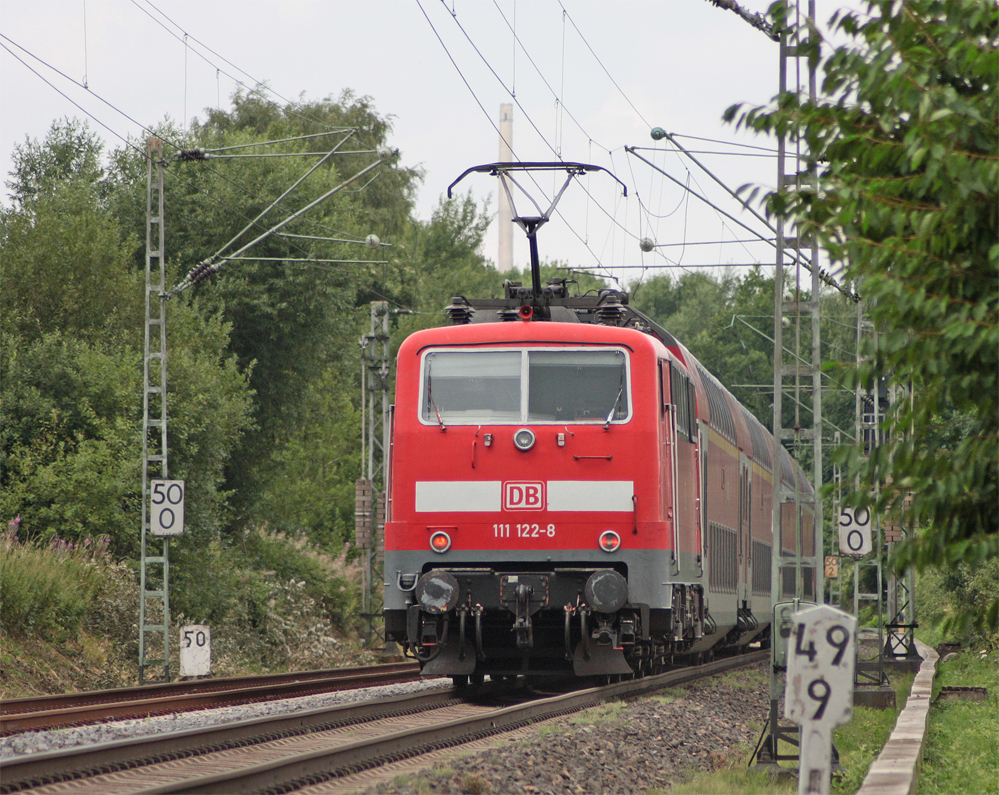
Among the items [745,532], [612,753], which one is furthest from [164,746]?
[745,532]

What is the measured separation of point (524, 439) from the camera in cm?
1308

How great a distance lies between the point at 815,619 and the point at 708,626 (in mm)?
10131

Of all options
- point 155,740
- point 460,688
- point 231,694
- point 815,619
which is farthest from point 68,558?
point 815,619

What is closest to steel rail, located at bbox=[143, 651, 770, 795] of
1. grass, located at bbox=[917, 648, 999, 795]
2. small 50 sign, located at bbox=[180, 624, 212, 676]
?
grass, located at bbox=[917, 648, 999, 795]

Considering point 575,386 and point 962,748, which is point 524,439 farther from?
point 962,748

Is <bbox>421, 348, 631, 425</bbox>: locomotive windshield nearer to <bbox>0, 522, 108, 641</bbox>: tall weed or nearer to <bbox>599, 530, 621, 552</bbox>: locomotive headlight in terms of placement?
<bbox>599, 530, 621, 552</bbox>: locomotive headlight

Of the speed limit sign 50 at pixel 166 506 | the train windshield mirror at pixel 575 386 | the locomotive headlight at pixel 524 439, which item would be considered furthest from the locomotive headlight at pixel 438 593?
the speed limit sign 50 at pixel 166 506

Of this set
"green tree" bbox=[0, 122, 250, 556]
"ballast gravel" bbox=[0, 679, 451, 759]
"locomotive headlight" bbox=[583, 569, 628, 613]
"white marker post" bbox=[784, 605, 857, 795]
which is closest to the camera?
"white marker post" bbox=[784, 605, 857, 795]

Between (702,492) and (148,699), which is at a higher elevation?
(702,492)

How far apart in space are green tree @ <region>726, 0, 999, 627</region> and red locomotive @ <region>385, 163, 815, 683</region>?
23.6 feet

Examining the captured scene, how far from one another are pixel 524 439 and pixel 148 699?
196 inches

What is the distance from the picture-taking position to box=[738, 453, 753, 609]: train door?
20375 mm

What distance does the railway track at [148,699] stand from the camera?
12.0 m

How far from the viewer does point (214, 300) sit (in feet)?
108
